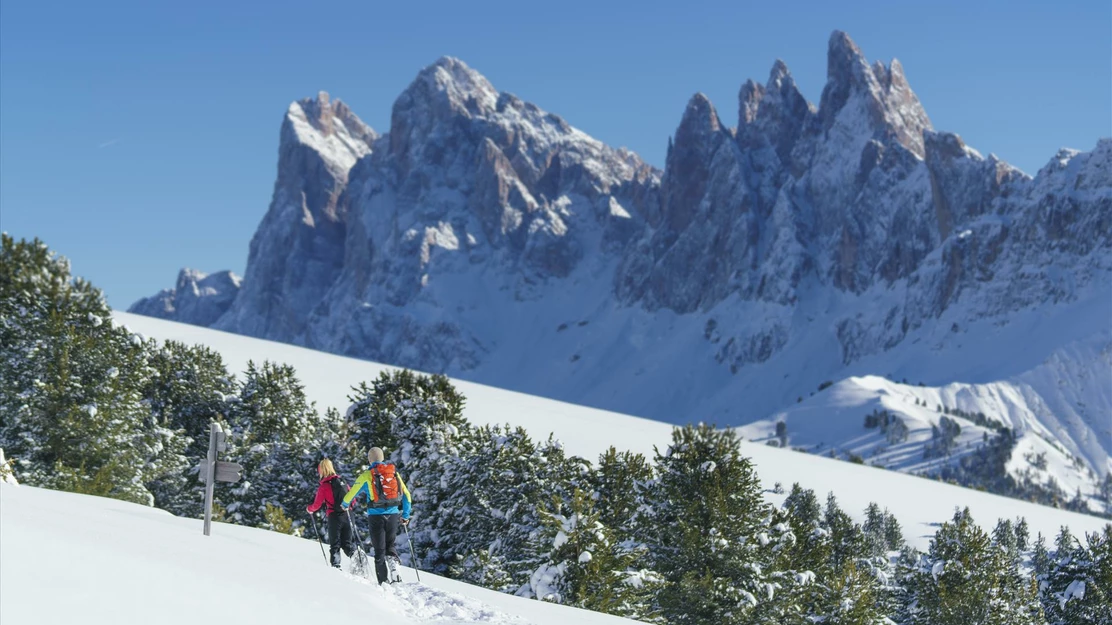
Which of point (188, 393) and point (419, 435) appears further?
point (188, 393)

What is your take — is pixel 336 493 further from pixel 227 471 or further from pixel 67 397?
pixel 67 397

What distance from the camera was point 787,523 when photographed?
3956 centimetres

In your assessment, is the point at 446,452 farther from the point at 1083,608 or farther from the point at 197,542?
the point at 1083,608

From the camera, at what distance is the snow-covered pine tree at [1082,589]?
44281 mm

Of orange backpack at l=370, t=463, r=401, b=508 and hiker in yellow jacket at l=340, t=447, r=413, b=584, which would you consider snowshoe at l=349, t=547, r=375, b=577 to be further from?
orange backpack at l=370, t=463, r=401, b=508

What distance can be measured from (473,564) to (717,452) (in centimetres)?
953

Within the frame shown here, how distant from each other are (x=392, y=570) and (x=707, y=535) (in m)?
16.7

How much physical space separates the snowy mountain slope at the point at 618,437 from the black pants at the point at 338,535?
164 feet

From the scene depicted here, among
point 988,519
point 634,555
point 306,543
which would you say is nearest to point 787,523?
point 634,555

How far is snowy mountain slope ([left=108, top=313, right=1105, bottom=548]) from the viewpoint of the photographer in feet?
255

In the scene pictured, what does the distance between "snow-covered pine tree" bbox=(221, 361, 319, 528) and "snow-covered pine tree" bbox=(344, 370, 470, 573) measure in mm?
2377

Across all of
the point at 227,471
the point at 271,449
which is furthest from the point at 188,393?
the point at 227,471

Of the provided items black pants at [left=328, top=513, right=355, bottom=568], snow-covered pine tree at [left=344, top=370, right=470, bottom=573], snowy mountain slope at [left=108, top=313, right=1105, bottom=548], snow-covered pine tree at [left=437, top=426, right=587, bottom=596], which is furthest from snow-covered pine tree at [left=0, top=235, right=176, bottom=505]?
snowy mountain slope at [left=108, top=313, right=1105, bottom=548]

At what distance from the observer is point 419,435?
149 ft
